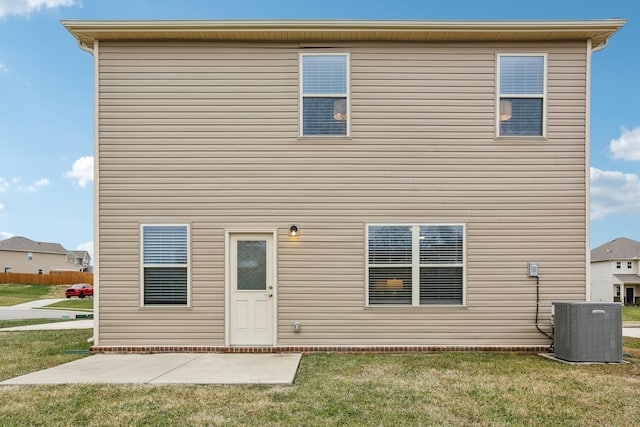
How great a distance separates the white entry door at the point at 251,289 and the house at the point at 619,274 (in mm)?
37828

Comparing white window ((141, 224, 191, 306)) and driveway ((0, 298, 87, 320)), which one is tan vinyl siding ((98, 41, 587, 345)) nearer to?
white window ((141, 224, 191, 306))

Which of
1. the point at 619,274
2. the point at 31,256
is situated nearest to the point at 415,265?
the point at 619,274

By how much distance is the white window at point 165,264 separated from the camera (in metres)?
6.75

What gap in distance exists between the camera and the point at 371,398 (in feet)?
14.0

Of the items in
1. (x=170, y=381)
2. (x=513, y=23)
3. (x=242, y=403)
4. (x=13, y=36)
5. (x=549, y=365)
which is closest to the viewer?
(x=242, y=403)

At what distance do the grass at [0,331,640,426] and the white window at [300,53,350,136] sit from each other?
12.0 ft

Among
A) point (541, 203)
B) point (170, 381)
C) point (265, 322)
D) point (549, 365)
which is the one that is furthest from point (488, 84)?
point (170, 381)

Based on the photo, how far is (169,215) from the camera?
6.78 m

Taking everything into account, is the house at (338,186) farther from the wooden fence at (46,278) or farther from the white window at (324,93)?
the wooden fence at (46,278)

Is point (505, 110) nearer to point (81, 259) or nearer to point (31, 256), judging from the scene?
point (31, 256)

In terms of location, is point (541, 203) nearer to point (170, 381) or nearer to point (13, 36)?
point (170, 381)

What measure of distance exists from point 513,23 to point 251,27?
13.3 ft

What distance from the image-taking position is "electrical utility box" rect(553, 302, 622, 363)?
19.8 ft

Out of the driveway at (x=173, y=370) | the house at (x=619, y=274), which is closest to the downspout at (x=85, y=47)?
the driveway at (x=173, y=370)
